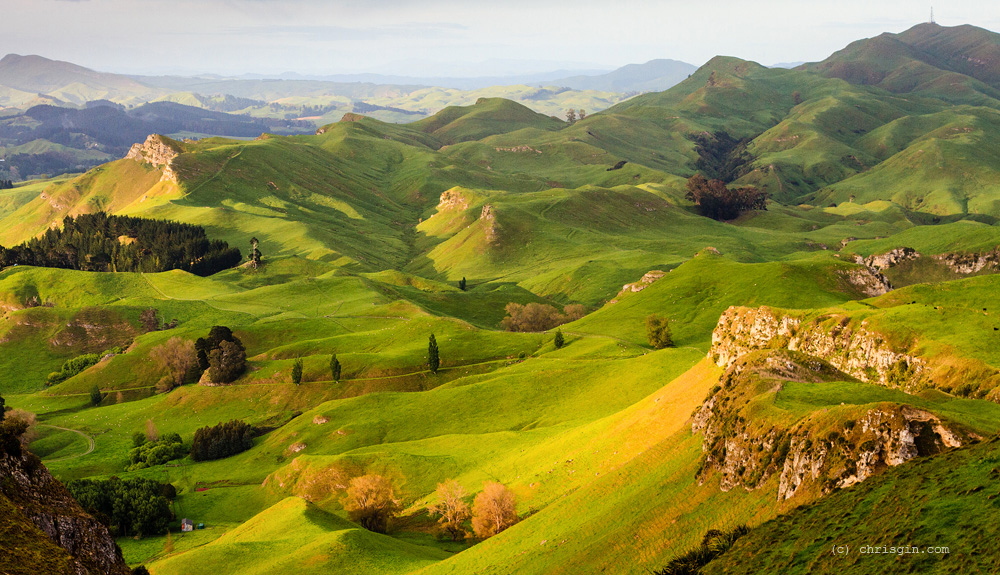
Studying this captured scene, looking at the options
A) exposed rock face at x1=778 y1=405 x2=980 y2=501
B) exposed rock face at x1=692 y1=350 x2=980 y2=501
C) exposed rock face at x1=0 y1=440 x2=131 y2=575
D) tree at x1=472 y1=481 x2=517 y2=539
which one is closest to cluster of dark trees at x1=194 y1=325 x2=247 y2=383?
tree at x1=472 y1=481 x2=517 y2=539

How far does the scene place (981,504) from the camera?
21.7 metres

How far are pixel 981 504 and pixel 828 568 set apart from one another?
17.4 ft

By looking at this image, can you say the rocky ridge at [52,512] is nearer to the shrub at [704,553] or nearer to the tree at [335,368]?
the shrub at [704,553]

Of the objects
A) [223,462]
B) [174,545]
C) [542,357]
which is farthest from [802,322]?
[223,462]

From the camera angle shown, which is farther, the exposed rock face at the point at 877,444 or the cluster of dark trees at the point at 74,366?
the cluster of dark trees at the point at 74,366

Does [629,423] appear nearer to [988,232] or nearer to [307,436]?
[307,436]

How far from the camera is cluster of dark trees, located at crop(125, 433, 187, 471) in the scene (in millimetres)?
117125

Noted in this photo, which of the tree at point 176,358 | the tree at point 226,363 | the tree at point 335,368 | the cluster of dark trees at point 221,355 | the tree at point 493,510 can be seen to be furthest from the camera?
the tree at point 176,358

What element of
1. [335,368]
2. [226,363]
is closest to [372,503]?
[335,368]

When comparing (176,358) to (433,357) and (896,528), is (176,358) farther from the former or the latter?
(896,528)

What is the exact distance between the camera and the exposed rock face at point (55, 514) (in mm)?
34688

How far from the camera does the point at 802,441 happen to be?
32719mm

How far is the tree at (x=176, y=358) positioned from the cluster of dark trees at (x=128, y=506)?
220 feet

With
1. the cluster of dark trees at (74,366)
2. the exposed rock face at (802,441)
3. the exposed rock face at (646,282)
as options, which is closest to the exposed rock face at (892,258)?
the exposed rock face at (646,282)
